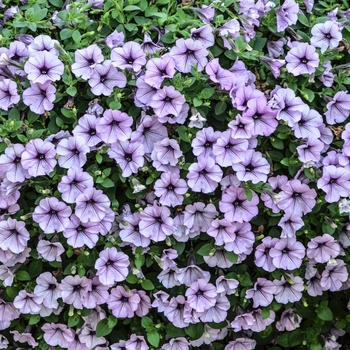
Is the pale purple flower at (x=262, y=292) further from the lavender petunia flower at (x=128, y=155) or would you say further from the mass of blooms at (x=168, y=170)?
the lavender petunia flower at (x=128, y=155)

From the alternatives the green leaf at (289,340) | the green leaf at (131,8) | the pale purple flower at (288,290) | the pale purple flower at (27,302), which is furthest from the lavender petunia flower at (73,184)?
the green leaf at (289,340)

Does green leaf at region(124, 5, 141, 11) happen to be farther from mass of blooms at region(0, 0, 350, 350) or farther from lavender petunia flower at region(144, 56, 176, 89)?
lavender petunia flower at region(144, 56, 176, 89)

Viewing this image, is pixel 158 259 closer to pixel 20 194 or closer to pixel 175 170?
pixel 175 170

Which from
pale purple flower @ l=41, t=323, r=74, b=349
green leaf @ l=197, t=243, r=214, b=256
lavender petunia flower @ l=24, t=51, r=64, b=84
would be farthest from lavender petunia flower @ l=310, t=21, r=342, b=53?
pale purple flower @ l=41, t=323, r=74, b=349

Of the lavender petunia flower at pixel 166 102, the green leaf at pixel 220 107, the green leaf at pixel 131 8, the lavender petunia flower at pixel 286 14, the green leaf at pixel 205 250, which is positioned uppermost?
the lavender petunia flower at pixel 286 14

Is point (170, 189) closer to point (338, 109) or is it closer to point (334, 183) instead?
point (334, 183)

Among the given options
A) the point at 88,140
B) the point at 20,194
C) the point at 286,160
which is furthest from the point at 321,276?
the point at 20,194

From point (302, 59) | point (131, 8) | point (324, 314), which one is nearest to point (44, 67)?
point (131, 8)
